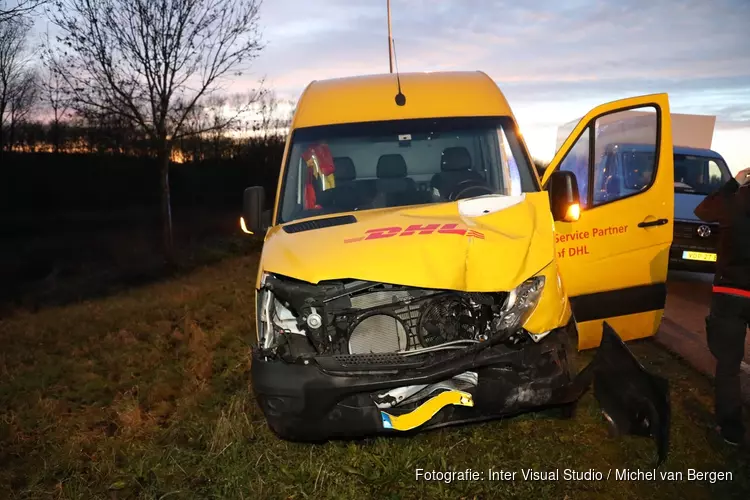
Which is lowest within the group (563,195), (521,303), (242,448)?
(242,448)

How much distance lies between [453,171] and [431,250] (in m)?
1.56

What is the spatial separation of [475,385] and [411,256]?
0.76m

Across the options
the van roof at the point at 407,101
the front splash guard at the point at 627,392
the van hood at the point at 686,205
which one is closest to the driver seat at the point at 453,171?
the van roof at the point at 407,101

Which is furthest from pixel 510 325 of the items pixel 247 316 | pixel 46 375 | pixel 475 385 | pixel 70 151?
pixel 70 151

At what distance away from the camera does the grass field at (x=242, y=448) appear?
373 cm

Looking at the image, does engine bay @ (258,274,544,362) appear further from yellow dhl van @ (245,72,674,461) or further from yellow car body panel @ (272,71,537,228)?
yellow car body panel @ (272,71,537,228)

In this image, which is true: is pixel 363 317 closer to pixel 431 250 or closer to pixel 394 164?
pixel 431 250

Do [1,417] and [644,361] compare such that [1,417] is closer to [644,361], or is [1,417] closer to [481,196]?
[481,196]

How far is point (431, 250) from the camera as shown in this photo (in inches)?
137

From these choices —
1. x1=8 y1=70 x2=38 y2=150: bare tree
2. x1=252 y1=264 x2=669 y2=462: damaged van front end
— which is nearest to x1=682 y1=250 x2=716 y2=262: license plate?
x1=252 y1=264 x2=669 y2=462: damaged van front end

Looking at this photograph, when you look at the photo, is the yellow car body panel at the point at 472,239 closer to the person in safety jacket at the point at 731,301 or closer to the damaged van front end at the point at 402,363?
the damaged van front end at the point at 402,363

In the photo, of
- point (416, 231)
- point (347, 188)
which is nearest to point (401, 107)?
point (347, 188)

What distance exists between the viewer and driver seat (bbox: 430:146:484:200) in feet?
15.7

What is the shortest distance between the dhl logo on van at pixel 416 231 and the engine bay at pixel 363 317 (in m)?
0.28
